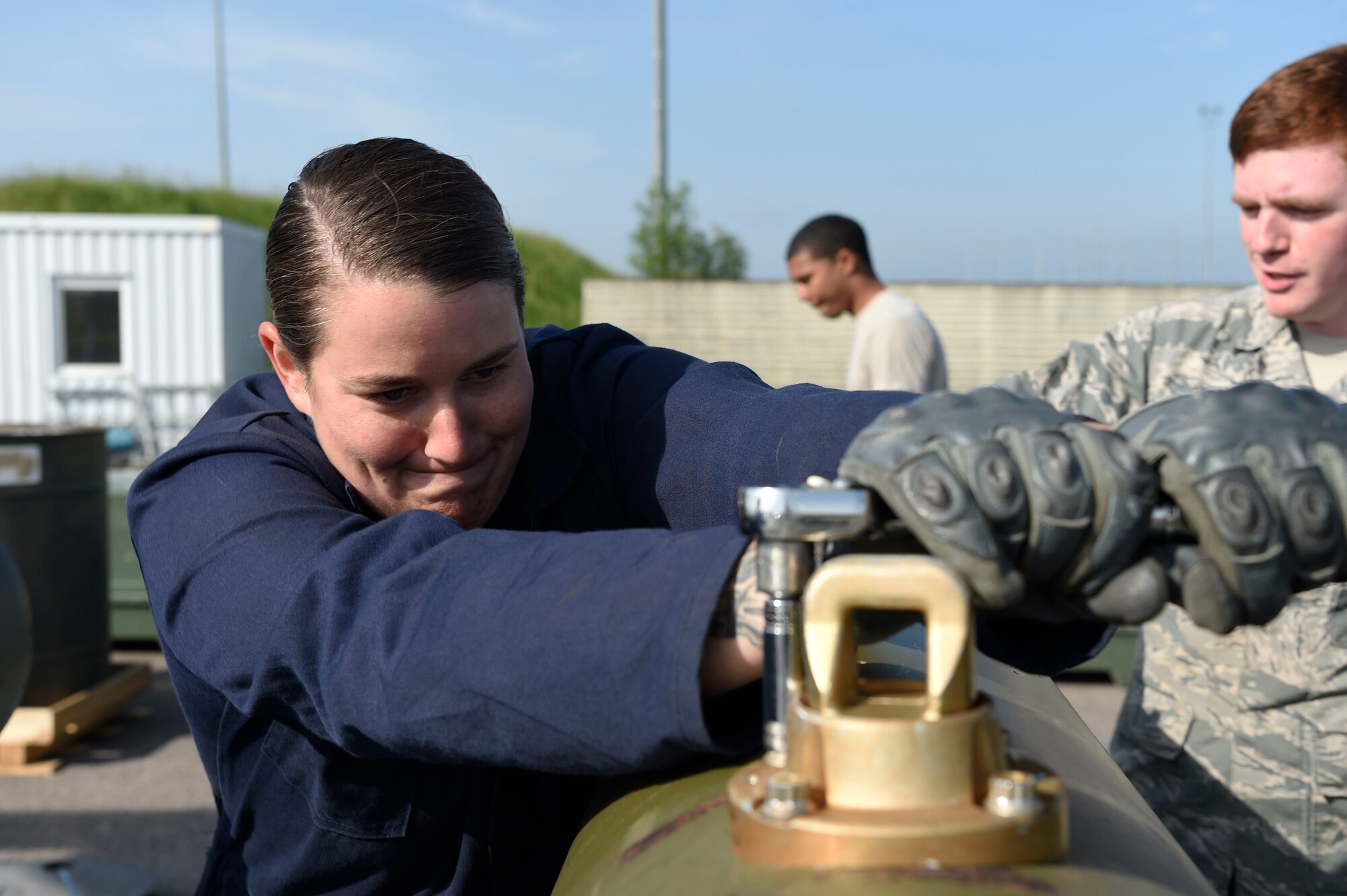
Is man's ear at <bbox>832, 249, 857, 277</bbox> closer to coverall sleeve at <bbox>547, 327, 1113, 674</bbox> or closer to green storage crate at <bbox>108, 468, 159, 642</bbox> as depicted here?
green storage crate at <bbox>108, 468, 159, 642</bbox>

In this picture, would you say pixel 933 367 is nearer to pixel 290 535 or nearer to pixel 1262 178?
pixel 1262 178

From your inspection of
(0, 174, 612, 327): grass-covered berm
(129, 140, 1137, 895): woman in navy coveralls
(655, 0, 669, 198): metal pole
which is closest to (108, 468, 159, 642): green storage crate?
(129, 140, 1137, 895): woman in navy coveralls

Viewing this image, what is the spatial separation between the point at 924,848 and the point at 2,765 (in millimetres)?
5273

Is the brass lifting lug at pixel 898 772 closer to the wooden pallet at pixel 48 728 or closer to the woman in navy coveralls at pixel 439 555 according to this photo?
the woman in navy coveralls at pixel 439 555

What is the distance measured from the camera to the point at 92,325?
1412 centimetres

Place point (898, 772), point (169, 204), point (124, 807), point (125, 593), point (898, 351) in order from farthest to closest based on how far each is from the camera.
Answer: point (169, 204) → point (125, 593) → point (898, 351) → point (124, 807) → point (898, 772)

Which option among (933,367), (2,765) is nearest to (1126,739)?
(933,367)

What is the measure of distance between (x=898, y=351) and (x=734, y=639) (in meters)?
4.63

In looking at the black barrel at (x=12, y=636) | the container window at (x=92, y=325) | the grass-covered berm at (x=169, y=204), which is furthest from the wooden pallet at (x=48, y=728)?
the grass-covered berm at (x=169, y=204)

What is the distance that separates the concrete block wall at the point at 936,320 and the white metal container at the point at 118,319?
564 centimetres

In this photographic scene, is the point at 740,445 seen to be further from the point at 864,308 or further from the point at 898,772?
the point at 864,308

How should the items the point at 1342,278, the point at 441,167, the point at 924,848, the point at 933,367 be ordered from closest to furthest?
the point at 924,848 → the point at 441,167 → the point at 1342,278 → the point at 933,367

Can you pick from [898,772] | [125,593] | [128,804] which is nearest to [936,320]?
[125,593]

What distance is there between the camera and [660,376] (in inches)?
67.2
